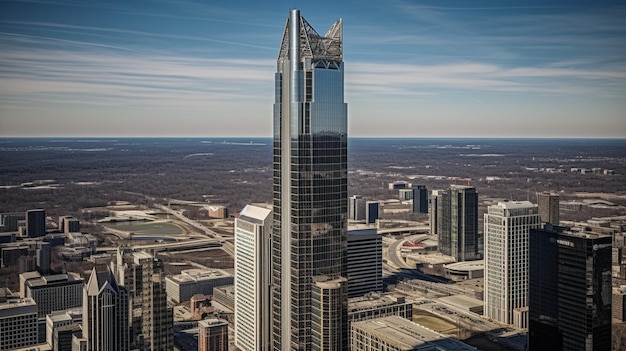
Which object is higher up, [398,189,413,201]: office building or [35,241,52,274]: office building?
[398,189,413,201]: office building

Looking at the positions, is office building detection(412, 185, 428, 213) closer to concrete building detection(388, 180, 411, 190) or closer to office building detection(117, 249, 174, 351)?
concrete building detection(388, 180, 411, 190)

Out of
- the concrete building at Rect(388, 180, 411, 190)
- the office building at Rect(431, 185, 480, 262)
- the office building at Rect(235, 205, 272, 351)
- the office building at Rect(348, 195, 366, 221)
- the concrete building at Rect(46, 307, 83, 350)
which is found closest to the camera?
the office building at Rect(235, 205, 272, 351)

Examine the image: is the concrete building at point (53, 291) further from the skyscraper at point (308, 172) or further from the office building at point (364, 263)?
the office building at point (364, 263)

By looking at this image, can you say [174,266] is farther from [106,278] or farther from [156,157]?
[156,157]

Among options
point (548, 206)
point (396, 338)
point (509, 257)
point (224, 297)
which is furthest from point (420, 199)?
point (396, 338)

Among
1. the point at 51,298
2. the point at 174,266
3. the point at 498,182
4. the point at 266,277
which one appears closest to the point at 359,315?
the point at 266,277

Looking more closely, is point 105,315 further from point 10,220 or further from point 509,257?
point 10,220

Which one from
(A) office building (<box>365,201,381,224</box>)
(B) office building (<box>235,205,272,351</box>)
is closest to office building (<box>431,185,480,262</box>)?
(A) office building (<box>365,201,381,224</box>)
